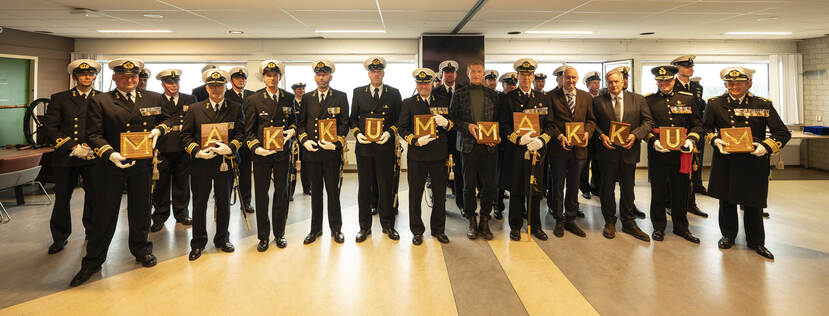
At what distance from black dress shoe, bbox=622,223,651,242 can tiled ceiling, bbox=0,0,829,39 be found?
3428 millimetres

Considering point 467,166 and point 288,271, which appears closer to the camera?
point 288,271

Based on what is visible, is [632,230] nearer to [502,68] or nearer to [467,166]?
[467,166]

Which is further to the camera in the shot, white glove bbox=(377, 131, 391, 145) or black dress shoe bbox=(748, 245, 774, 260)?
white glove bbox=(377, 131, 391, 145)

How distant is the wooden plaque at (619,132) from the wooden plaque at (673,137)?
340 millimetres

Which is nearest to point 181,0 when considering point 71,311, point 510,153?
point 71,311

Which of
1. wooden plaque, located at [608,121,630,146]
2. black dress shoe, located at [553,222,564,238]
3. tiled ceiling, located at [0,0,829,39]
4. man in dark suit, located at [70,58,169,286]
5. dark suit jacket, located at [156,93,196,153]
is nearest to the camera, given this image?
man in dark suit, located at [70,58,169,286]

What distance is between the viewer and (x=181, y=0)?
18.7 feet

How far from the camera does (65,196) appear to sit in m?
3.96

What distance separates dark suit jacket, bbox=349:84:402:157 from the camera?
3.94 metres

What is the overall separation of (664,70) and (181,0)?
626cm

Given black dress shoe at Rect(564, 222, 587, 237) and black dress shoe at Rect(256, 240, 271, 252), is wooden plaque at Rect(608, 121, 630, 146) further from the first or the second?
black dress shoe at Rect(256, 240, 271, 252)

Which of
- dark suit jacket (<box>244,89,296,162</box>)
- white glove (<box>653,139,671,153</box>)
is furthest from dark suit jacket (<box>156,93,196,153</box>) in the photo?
white glove (<box>653,139,671,153</box>)

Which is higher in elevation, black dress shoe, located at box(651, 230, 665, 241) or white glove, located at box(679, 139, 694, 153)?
white glove, located at box(679, 139, 694, 153)

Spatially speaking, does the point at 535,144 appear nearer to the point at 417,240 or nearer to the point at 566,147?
the point at 566,147
